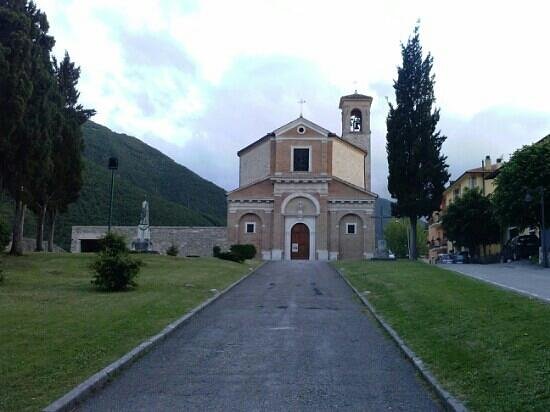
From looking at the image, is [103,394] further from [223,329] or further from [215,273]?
[215,273]

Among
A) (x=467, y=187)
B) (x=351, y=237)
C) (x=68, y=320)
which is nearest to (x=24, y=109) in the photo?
(x=68, y=320)

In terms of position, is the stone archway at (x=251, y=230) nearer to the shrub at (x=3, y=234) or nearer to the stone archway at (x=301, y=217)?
the stone archway at (x=301, y=217)

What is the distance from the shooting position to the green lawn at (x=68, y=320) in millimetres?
7566

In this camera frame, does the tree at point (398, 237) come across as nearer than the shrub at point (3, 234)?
No

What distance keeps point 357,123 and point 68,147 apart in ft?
97.3

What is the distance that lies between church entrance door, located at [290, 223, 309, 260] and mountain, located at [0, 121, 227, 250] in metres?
20.7

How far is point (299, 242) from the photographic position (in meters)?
48.1

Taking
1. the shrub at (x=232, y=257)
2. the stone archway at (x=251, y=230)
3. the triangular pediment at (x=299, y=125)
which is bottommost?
the shrub at (x=232, y=257)

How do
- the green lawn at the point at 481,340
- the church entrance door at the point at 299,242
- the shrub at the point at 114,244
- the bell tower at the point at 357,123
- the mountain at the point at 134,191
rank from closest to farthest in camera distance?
the green lawn at the point at 481,340 → the shrub at the point at 114,244 → the church entrance door at the point at 299,242 → the bell tower at the point at 357,123 → the mountain at the point at 134,191

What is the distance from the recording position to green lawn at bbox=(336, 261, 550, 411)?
672 centimetres

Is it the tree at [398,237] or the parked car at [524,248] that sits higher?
the tree at [398,237]

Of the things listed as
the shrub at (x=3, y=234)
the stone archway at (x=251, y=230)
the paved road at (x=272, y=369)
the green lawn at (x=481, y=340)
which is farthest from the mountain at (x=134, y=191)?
the paved road at (x=272, y=369)

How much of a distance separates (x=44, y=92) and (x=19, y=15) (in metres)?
3.16

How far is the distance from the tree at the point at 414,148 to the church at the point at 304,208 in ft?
20.6
